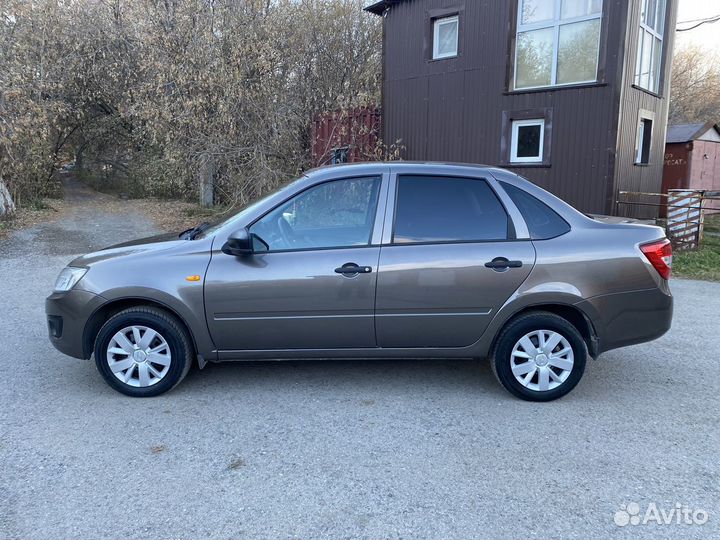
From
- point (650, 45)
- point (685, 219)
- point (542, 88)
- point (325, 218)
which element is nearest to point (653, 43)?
point (650, 45)

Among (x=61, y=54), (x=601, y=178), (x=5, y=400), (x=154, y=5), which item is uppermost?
(x=154, y=5)

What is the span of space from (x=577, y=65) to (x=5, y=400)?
11.3 meters

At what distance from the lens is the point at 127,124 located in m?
19.8

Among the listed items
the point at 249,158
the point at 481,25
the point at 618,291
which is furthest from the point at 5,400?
the point at 481,25

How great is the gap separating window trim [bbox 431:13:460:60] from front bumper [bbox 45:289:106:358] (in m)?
11.1

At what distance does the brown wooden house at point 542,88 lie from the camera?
1102 centimetres

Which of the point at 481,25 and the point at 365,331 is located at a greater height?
the point at 481,25

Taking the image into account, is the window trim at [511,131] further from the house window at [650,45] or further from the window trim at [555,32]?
the house window at [650,45]

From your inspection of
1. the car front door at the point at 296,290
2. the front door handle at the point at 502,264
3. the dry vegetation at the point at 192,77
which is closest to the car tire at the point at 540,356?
the front door handle at the point at 502,264

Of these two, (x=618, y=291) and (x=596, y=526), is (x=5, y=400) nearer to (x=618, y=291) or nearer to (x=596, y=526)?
(x=596, y=526)

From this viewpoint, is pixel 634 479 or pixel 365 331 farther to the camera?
pixel 365 331

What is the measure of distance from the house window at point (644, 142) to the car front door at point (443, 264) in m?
10.1

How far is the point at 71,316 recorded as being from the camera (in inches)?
159

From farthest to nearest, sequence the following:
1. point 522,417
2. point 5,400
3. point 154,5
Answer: point 154,5 → point 5,400 → point 522,417
